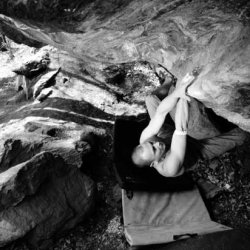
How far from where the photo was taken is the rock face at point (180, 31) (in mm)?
2711

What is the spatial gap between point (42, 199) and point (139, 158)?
59.9 inches

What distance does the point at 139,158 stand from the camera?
392 cm

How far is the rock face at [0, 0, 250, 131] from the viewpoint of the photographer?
8.89 ft

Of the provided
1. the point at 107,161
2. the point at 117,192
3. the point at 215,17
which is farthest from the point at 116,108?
the point at 215,17

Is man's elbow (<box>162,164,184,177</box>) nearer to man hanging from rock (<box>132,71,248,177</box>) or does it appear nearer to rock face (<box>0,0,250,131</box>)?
man hanging from rock (<box>132,71,248,177</box>)

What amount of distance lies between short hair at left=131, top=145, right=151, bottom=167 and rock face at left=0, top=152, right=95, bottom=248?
0.86m

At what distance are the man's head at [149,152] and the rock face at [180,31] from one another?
0.89 metres

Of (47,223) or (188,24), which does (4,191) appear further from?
(188,24)

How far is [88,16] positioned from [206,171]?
3320mm

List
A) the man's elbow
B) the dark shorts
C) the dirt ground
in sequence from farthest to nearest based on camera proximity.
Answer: the dark shorts < the dirt ground < the man's elbow

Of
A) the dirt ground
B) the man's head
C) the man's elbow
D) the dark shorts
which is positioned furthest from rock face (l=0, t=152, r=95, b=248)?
the dark shorts

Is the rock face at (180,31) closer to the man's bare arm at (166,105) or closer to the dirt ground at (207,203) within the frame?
the man's bare arm at (166,105)

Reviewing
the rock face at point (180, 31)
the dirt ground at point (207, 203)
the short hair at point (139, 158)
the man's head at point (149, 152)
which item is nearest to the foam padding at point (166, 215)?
the dirt ground at point (207, 203)

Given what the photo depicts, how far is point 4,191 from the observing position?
3598mm
